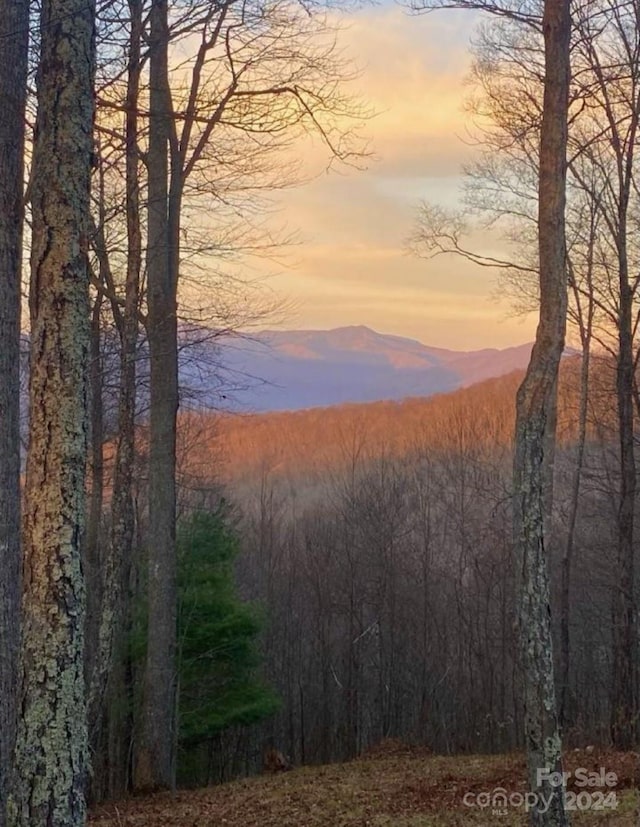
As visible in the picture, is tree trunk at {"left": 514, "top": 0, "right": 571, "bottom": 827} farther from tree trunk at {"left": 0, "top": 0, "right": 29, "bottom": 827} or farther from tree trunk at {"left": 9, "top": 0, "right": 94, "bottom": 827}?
tree trunk at {"left": 0, "top": 0, "right": 29, "bottom": 827}

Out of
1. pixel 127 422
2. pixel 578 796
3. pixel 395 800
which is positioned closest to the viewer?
pixel 578 796

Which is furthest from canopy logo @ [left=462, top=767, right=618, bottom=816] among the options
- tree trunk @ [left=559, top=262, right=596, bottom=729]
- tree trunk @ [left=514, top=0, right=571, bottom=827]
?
tree trunk @ [left=559, top=262, right=596, bottom=729]

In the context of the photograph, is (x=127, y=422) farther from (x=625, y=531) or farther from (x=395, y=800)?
(x=625, y=531)

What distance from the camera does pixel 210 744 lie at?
17.6 metres

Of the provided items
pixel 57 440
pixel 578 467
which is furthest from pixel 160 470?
pixel 578 467

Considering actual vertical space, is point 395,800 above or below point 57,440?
below

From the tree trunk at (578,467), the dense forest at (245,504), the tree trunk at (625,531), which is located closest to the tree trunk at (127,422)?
the dense forest at (245,504)

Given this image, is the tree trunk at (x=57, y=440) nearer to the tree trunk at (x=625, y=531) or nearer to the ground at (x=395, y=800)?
the ground at (x=395, y=800)

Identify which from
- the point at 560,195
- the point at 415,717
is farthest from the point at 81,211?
the point at 415,717

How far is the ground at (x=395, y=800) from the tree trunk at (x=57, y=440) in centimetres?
417

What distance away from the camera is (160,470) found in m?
9.66

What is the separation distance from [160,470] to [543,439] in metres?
5.37

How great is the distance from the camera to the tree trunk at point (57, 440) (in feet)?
11.8

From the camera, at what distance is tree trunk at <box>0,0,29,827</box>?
4977 mm
